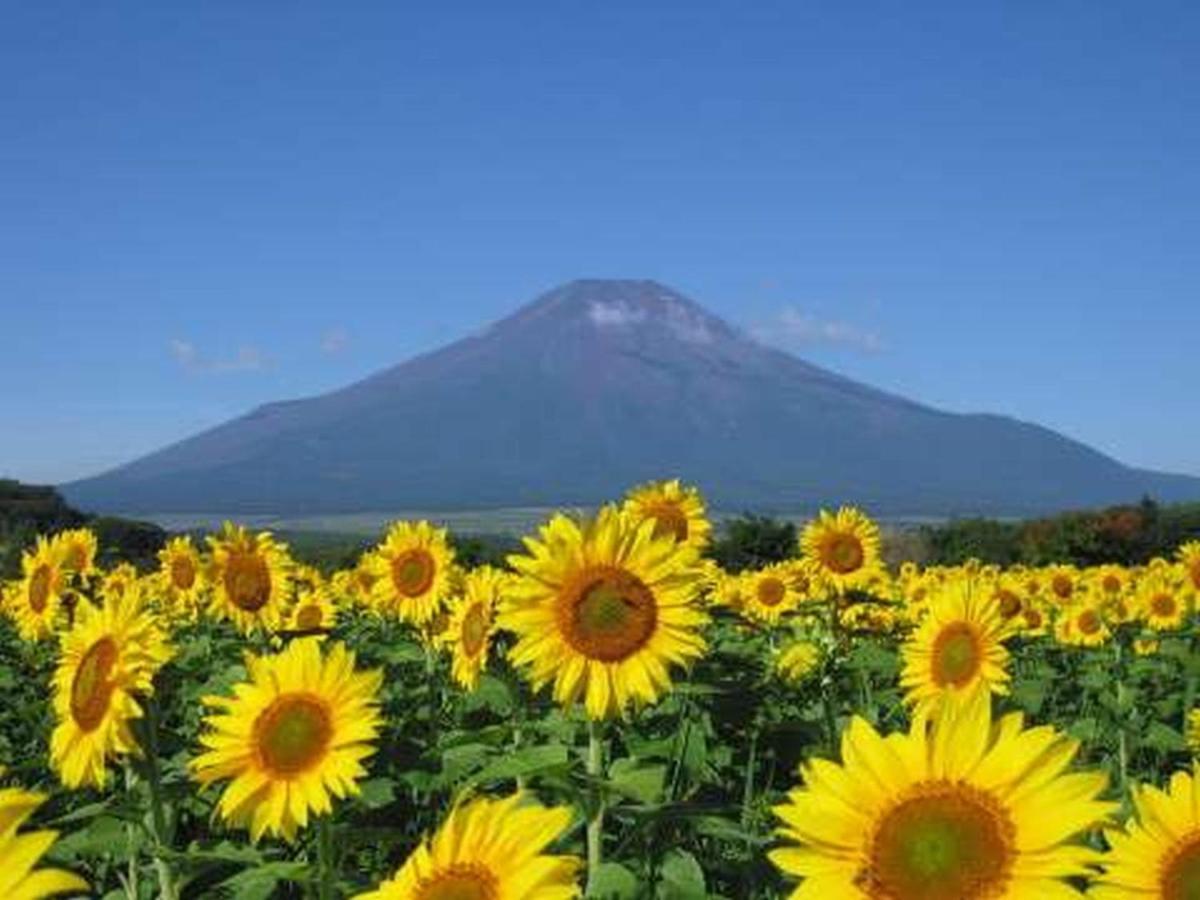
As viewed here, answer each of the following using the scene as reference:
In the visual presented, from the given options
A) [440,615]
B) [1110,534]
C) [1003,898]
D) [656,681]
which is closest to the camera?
[1003,898]

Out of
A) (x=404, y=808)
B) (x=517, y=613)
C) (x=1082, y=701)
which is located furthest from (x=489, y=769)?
(x=1082, y=701)

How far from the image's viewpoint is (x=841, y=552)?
11.7m

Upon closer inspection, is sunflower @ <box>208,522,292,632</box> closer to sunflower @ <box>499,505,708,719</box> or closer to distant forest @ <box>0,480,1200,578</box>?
sunflower @ <box>499,505,708,719</box>

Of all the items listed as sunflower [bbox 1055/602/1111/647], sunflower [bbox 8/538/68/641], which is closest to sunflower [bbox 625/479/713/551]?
sunflower [bbox 8/538/68/641]

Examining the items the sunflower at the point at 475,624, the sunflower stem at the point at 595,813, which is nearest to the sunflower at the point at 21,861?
the sunflower stem at the point at 595,813

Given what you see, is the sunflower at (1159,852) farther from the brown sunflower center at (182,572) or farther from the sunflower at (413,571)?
the brown sunflower center at (182,572)

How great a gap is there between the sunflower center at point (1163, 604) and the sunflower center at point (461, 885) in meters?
12.8

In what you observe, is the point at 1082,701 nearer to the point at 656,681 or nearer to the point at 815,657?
the point at 815,657

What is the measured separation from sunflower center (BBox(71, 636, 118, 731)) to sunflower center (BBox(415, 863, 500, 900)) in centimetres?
270

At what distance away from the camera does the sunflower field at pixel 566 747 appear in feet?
11.9

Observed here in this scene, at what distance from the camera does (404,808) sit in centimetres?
793

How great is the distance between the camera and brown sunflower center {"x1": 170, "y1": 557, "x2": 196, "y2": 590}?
1251cm

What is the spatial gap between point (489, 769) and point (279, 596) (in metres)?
6.32

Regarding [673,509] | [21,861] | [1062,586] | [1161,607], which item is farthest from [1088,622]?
[21,861]
